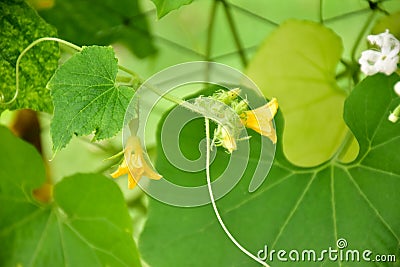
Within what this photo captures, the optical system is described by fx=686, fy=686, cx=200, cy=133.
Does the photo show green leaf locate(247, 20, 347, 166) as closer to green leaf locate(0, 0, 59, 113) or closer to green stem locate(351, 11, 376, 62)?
green stem locate(351, 11, 376, 62)

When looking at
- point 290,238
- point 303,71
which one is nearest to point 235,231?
point 290,238

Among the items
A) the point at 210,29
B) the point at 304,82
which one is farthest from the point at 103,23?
the point at 304,82

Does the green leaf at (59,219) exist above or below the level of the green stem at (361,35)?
below

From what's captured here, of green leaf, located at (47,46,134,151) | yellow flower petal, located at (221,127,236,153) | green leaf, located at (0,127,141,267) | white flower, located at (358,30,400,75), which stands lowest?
green leaf, located at (0,127,141,267)

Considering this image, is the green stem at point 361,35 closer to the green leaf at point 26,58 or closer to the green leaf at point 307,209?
the green leaf at point 307,209

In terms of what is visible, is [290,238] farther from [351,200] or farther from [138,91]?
[138,91]

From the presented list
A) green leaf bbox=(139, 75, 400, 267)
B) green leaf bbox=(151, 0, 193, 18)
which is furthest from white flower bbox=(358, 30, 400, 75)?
green leaf bbox=(151, 0, 193, 18)

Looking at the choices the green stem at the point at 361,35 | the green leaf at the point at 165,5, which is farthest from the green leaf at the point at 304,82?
the green leaf at the point at 165,5

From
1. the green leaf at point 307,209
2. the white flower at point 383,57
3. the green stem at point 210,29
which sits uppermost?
the white flower at point 383,57
